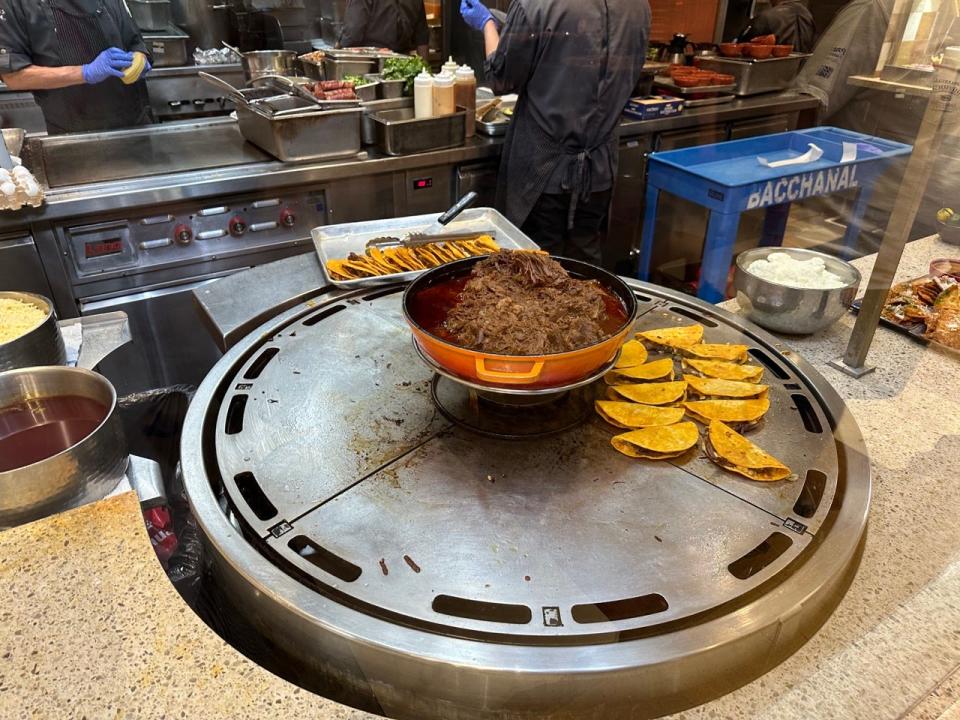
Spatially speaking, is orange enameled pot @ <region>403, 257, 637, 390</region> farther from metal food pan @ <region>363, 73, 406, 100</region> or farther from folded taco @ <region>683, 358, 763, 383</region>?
metal food pan @ <region>363, 73, 406, 100</region>

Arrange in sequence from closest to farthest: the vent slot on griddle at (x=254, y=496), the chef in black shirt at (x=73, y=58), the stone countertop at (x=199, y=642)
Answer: the stone countertop at (x=199, y=642) → the vent slot on griddle at (x=254, y=496) → the chef in black shirt at (x=73, y=58)

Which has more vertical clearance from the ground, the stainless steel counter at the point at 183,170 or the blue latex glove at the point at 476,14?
the blue latex glove at the point at 476,14

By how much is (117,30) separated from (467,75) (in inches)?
73.1

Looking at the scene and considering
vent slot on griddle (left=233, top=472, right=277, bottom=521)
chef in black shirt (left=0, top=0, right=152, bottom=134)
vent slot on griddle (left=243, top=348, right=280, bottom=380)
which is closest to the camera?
vent slot on griddle (left=233, top=472, right=277, bottom=521)

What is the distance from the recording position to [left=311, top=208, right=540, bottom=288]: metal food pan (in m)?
2.11

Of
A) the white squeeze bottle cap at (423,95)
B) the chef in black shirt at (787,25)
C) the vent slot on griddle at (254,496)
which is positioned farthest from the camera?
the chef in black shirt at (787,25)

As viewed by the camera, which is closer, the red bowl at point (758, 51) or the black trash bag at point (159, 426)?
the black trash bag at point (159, 426)

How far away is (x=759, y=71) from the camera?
423 centimetres

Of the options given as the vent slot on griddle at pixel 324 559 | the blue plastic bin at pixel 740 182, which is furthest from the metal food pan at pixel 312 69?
the vent slot on griddle at pixel 324 559

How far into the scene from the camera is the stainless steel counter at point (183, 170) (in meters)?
2.54

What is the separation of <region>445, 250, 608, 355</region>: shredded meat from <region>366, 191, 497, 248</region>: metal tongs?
0.66 m

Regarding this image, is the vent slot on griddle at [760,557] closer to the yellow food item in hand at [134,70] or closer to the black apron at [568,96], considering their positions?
the black apron at [568,96]

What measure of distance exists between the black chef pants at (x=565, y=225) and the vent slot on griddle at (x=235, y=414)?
7.42ft

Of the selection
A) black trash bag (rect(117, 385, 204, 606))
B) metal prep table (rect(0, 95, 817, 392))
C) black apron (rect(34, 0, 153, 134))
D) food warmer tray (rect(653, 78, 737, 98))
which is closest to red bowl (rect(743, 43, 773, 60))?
food warmer tray (rect(653, 78, 737, 98))
